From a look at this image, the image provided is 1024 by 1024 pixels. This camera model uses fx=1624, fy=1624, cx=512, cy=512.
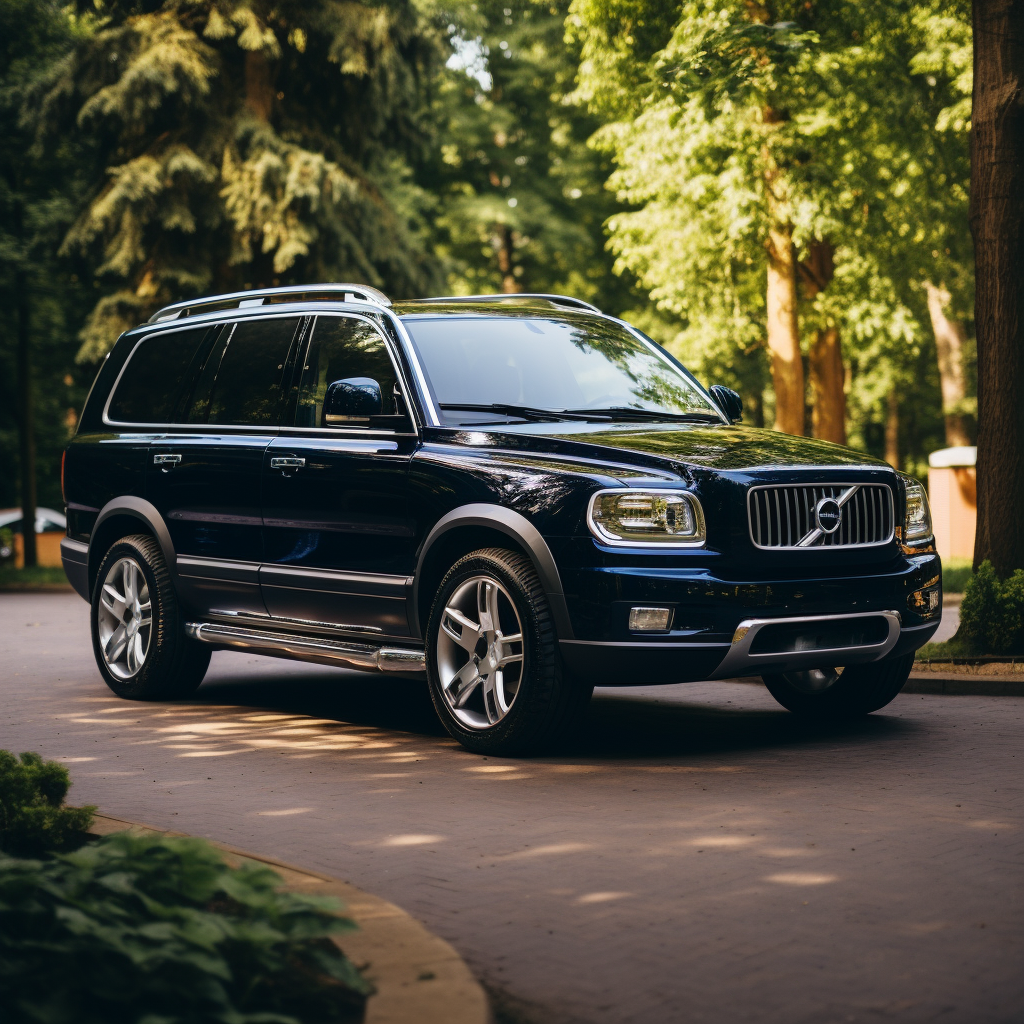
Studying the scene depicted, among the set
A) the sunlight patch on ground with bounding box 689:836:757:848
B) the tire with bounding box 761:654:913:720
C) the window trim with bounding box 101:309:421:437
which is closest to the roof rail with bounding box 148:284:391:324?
the window trim with bounding box 101:309:421:437

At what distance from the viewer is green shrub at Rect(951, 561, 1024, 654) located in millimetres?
10445

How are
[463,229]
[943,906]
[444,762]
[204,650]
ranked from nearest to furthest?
[943,906]
[444,762]
[204,650]
[463,229]

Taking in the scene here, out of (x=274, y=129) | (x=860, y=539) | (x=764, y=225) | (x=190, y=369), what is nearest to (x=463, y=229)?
(x=274, y=129)

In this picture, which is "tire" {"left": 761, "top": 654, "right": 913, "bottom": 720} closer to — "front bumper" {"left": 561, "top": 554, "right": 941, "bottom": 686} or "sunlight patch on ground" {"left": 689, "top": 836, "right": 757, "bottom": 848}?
"front bumper" {"left": 561, "top": 554, "right": 941, "bottom": 686}

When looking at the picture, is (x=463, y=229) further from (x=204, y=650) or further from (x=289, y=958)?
(x=289, y=958)

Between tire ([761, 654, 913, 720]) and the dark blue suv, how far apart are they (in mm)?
16

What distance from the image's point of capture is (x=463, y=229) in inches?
1660

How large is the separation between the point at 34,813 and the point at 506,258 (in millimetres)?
39346

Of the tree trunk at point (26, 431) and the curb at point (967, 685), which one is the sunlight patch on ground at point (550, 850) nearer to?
the curb at point (967, 685)

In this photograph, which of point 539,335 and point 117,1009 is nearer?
point 117,1009

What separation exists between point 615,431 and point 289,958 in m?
4.16

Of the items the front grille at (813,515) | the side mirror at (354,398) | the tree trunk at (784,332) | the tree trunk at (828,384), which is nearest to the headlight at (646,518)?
the front grille at (813,515)

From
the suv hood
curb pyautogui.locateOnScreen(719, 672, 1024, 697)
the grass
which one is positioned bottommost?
the grass

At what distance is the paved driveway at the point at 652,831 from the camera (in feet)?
13.8
